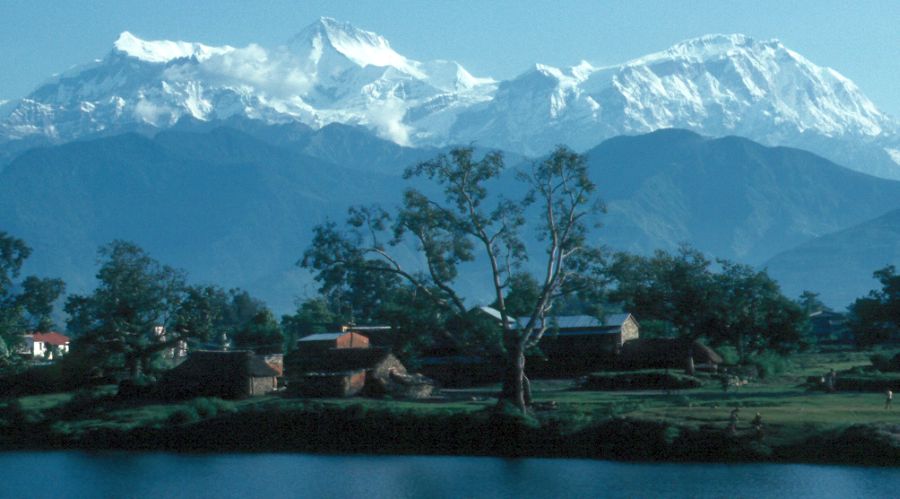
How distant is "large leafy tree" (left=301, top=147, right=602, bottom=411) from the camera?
234ft

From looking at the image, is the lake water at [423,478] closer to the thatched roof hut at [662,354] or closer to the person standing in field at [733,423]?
the person standing in field at [733,423]

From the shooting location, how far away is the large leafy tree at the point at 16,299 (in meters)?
112

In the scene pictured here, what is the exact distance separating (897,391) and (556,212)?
2407 centimetres

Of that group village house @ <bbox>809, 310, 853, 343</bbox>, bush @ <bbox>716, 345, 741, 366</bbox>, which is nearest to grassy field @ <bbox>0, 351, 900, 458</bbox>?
bush @ <bbox>716, 345, 741, 366</bbox>

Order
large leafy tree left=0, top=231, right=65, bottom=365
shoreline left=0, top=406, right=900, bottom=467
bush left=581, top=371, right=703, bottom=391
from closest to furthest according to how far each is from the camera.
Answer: shoreline left=0, top=406, right=900, bottom=467, bush left=581, top=371, right=703, bottom=391, large leafy tree left=0, top=231, right=65, bottom=365

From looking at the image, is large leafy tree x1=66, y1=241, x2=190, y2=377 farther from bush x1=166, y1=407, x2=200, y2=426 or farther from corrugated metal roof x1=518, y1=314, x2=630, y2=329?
corrugated metal roof x1=518, y1=314, x2=630, y2=329

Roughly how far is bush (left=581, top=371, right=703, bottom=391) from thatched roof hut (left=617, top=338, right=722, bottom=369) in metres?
6.51

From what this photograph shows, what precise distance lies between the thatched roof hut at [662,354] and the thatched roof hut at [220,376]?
28.6m

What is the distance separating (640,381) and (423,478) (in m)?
34.5

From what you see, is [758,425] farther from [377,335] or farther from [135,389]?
[377,335]

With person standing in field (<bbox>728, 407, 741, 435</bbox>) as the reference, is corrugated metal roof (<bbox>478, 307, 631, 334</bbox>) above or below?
above

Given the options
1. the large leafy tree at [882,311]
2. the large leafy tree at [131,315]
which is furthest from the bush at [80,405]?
the large leafy tree at [882,311]

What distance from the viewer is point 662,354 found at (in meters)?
97.5

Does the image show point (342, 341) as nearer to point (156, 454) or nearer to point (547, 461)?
point (156, 454)
